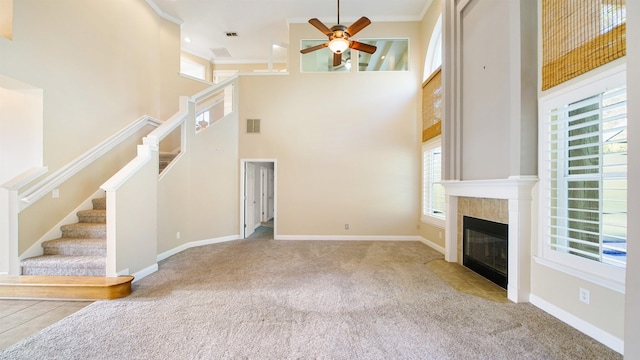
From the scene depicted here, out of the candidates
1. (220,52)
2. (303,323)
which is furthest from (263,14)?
(303,323)

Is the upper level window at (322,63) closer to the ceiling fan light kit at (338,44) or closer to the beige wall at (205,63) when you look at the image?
the ceiling fan light kit at (338,44)


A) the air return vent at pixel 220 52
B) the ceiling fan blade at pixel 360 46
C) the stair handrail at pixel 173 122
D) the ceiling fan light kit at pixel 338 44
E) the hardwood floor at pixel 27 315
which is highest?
the air return vent at pixel 220 52

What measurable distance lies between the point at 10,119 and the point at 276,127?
410cm

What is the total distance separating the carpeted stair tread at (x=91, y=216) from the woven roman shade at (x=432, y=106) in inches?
232

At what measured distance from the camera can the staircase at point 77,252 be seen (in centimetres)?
317

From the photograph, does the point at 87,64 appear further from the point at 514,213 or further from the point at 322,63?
the point at 514,213

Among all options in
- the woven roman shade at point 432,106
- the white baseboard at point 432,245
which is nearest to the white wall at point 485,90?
the woven roman shade at point 432,106

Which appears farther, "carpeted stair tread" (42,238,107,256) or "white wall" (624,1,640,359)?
"carpeted stair tread" (42,238,107,256)

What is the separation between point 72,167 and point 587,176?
6.24 metres

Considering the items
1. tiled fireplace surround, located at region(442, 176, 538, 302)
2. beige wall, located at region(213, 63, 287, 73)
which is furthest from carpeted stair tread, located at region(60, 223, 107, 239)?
beige wall, located at region(213, 63, 287, 73)

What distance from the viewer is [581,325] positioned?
2.24 metres

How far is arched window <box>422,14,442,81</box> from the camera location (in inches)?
212

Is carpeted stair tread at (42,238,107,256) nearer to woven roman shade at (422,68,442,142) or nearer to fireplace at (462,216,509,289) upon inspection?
fireplace at (462,216,509,289)

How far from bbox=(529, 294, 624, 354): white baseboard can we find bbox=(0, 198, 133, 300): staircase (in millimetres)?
4509
